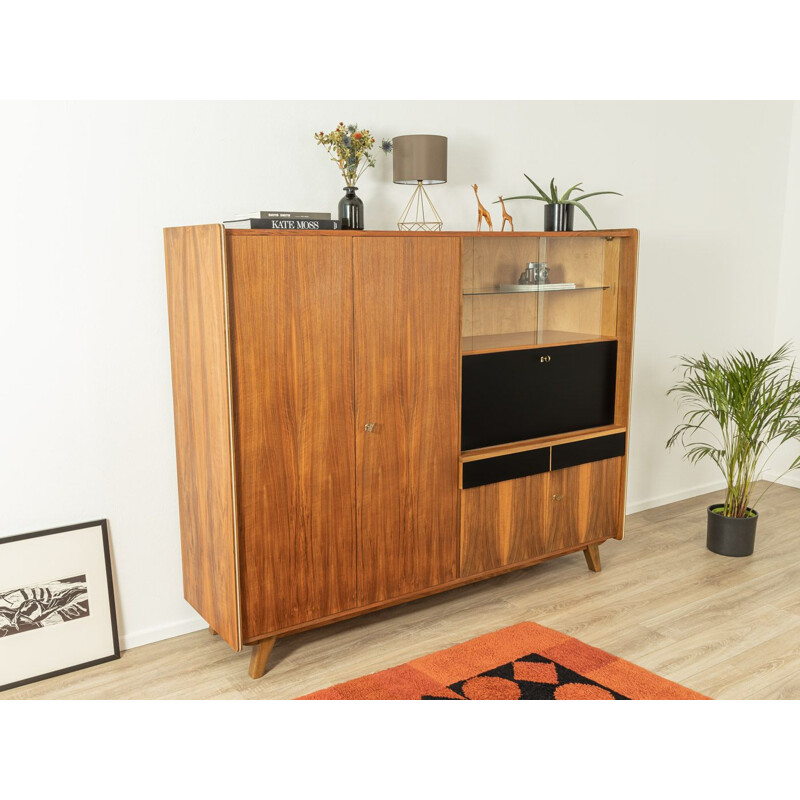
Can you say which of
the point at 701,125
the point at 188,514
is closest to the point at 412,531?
the point at 188,514

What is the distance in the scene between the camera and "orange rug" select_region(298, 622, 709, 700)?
2650 millimetres

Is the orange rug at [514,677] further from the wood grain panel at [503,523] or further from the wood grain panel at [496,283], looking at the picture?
the wood grain panel at [496,283]

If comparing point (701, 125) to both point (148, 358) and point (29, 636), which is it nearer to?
point (148, 358)

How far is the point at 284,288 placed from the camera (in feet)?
8.59

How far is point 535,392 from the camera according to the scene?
3.38 meters

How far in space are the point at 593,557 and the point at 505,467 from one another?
791mm

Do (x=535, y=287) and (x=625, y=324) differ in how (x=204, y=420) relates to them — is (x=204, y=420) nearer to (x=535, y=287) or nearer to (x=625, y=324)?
(x=535, y=287)

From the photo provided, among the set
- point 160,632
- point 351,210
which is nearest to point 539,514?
point 351,210

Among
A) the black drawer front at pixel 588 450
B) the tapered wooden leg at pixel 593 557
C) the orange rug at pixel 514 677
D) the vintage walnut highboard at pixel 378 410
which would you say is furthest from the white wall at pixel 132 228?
the tapered wooden leg at pixel 593 557

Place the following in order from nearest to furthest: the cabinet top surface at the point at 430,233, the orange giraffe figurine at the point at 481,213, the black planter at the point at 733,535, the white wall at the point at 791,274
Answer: the cabinet top surface at the point at 430,233 → the orange giraffe figurine at the point at 481,213 → the black planter at the point at 733,535 → the white wall at the point at 791,274

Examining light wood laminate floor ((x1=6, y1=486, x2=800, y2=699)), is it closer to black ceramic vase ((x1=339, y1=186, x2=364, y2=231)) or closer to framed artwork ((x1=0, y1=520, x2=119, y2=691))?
framed artwork ((x1=0, y1=520, x2=119, y2=691))

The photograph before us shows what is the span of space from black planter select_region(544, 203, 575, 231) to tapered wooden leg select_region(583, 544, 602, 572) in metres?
1.46

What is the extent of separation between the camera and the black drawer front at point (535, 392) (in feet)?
10.5

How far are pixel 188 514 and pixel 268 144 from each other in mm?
1426
